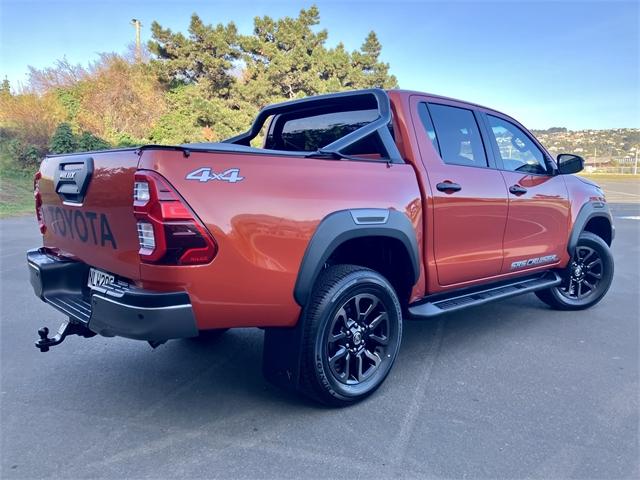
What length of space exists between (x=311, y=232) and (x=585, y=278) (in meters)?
3.85

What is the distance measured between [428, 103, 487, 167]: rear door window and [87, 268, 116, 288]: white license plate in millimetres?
2409

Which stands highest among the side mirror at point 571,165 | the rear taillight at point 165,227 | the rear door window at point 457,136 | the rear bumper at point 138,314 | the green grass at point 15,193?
the rear door window at point 457,136

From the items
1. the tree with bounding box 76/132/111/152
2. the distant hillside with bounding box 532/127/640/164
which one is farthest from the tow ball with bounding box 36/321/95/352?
the distant hillside with bounding box 532/127/640/164

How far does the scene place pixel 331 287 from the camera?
2.90 m

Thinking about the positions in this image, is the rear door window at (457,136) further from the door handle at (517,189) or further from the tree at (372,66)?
the tree at (372,66)

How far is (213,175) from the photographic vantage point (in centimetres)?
238

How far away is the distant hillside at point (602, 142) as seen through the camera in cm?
6260

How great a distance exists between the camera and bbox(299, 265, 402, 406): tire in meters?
2.82

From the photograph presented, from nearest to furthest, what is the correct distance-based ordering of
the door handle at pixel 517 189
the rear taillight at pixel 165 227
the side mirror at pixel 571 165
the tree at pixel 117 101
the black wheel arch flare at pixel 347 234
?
the rear taillight at pixel 165 227
the black wheel arch flare at pixel 347 234
the door handle at pixel 517 189
the side mirror at pixel 571 165
the tree at pixel 117 101

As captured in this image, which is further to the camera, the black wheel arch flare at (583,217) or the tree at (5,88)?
the tree at (5,88)

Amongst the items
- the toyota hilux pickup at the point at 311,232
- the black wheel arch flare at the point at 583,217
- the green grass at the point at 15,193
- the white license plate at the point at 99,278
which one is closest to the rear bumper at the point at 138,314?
the toyota hilux pickup at the point at 311,232

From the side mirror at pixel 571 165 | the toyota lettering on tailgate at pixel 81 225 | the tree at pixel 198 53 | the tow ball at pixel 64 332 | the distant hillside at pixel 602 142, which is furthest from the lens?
the distant hillside at pixel 602 142

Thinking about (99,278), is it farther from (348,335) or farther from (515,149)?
(515,149)

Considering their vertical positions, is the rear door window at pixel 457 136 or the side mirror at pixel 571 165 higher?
the rear door window at pixel 457 136
